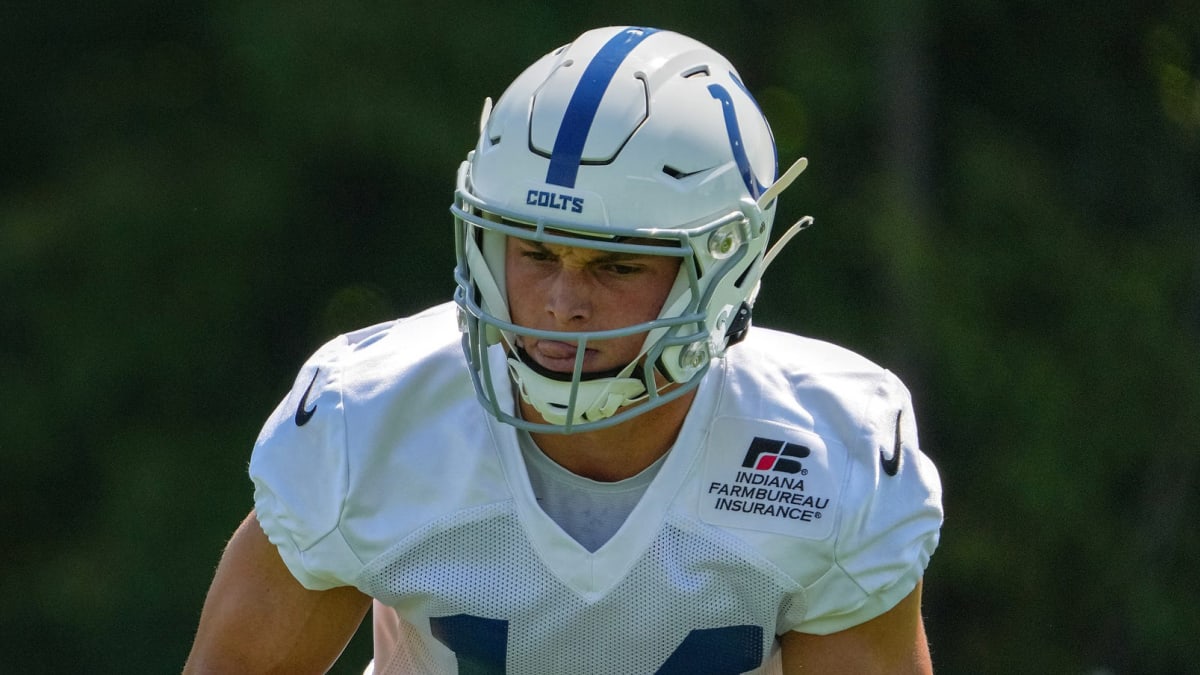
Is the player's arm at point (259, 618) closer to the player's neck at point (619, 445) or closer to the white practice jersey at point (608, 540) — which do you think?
the white practice jersey at point (608, 540)

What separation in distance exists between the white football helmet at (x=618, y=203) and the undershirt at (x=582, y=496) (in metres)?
0.08

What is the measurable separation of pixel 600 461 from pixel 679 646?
270mm

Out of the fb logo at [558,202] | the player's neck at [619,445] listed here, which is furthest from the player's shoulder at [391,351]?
the fb logo at [558,202]

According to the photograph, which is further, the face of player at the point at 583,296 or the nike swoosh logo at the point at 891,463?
the nike swoosh logo at the point at 891,463

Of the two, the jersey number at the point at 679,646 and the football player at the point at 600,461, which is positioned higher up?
the football player at the point at 600,461

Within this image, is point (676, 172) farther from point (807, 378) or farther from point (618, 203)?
point (807, 378)

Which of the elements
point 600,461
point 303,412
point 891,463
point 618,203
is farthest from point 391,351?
point 891,463

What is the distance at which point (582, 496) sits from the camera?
101 inches

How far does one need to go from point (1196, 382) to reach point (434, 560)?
4706 millimetres

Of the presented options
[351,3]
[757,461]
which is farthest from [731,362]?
[351,3]

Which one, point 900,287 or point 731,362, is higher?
point 731,362

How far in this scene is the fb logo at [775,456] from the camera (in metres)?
2.52

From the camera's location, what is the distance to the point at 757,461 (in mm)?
2531

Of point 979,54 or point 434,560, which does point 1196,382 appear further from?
point 434,560
